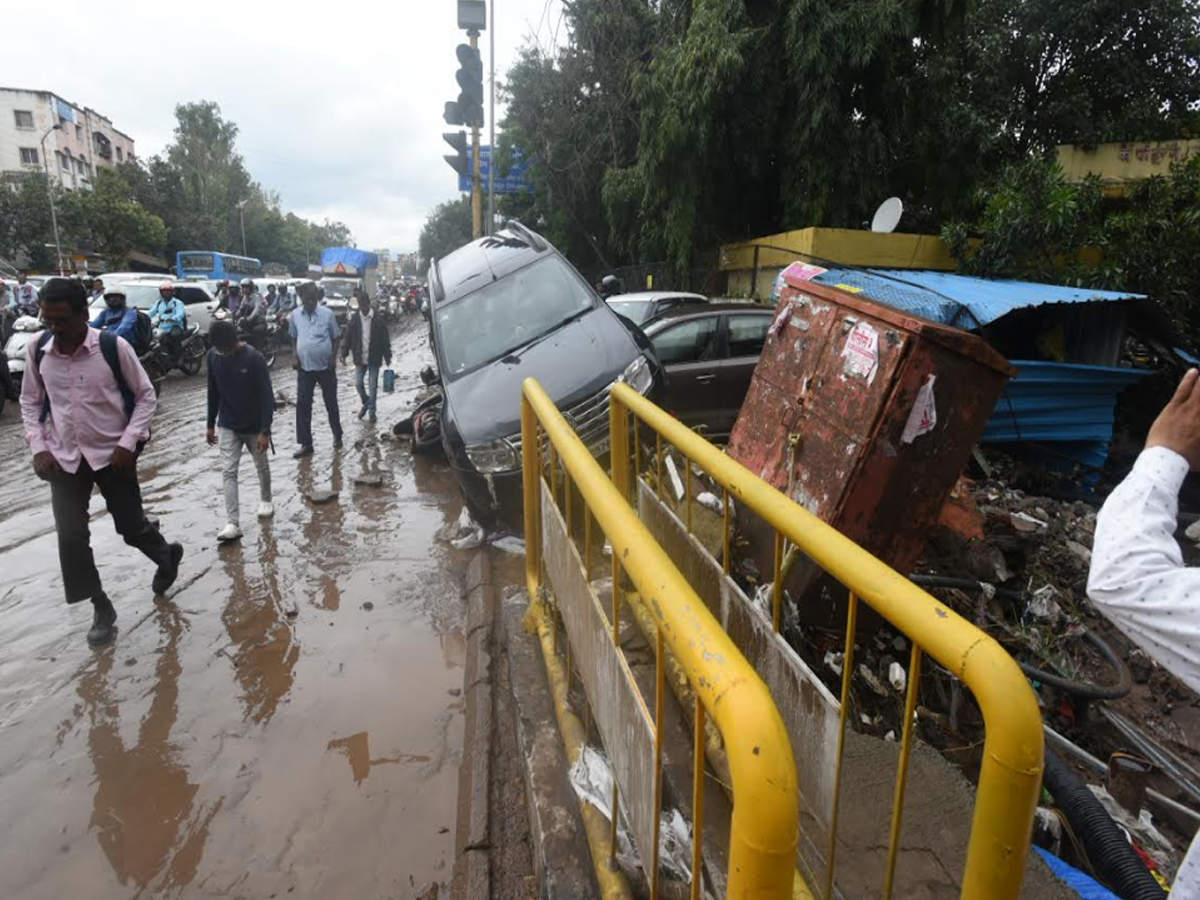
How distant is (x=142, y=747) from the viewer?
2.91m

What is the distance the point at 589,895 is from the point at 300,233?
294 feet

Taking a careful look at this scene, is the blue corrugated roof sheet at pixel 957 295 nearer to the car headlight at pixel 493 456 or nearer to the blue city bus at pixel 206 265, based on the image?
the car headlight at pixel 493 456

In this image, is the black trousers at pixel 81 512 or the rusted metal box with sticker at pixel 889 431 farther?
the black trousers at pixel 81 512

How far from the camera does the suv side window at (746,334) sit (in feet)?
22.5

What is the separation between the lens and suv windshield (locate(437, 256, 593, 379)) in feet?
17.8

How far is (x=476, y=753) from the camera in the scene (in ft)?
9.16

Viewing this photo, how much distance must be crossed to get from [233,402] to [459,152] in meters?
5.62

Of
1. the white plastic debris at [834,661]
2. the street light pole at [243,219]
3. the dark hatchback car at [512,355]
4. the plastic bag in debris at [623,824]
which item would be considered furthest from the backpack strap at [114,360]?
the street light pole at [243,219]

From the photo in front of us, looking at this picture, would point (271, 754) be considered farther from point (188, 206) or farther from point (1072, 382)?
point (188, 206)

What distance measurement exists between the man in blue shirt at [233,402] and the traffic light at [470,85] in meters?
4.58

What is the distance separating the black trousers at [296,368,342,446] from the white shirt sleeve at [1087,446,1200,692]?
274 inches

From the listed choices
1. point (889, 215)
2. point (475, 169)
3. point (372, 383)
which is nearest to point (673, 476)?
point (372, 383)

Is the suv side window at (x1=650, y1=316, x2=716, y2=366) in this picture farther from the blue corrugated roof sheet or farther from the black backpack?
the black backpack

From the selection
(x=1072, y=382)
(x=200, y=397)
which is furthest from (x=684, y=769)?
(x=200, y=397)
